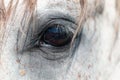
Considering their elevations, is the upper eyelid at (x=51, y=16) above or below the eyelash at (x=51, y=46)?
above

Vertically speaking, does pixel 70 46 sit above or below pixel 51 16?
below

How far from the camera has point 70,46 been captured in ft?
12.8

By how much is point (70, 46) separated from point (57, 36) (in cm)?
7

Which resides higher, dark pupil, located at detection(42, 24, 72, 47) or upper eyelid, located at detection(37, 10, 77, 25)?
upper eyelid, located at detection(37, 10, 77, 25)

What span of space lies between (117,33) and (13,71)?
17.7 inches

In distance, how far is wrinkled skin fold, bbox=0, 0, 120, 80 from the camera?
387 centimetres

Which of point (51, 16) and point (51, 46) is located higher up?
point (51, 16)

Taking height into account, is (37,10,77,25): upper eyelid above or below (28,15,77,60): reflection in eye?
above

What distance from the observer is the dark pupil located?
3.92m

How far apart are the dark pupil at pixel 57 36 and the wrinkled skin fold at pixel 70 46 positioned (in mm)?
29

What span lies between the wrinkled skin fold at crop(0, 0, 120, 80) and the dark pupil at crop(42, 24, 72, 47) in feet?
0.10

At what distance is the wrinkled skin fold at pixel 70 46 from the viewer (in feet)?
12.7

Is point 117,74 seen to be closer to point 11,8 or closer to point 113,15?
point 113,15

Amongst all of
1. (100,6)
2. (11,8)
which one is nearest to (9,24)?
(11,8)
